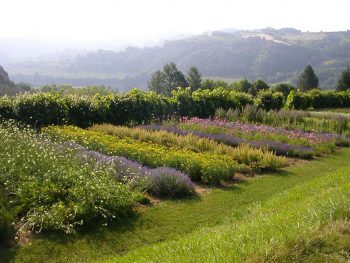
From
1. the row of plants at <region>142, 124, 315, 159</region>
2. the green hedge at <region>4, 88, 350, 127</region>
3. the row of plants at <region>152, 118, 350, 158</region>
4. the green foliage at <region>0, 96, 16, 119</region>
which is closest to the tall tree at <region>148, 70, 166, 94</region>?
the green hedge at <region>4, 88, 350, 127</region>

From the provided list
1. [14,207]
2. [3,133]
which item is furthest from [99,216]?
[3,133]

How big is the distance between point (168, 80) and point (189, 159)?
75.6 metres

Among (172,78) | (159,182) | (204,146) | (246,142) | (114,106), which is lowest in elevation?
(172,78)

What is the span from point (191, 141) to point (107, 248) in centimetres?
808

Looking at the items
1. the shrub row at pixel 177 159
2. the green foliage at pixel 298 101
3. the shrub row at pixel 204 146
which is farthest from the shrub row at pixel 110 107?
the green foliage at pixel 298 101

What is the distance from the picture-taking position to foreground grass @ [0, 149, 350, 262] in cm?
488

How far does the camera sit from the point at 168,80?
8581 cm

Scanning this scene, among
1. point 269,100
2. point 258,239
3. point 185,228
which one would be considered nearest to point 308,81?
point 269,100

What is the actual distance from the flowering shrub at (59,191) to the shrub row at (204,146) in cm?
478

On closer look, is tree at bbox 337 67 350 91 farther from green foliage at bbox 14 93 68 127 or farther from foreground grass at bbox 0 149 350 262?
foreground grass at bbox 0 149 350 262

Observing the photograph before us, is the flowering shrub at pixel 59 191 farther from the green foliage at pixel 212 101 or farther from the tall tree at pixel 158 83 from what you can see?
the tall tree at pixel 158 83

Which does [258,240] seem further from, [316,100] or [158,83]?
[158,83]

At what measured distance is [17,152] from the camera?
9.38 m

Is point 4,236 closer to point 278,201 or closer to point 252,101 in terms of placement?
point 278,201
